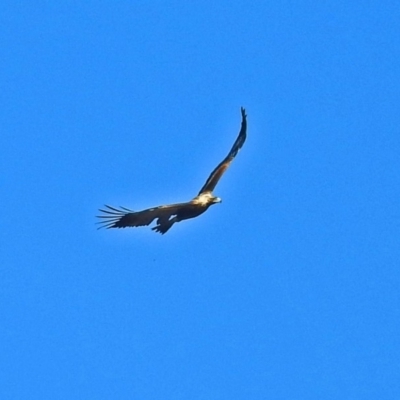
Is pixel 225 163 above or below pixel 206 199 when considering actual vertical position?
above

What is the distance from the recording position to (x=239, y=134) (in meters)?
41.1

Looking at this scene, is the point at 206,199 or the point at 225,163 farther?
the point at 225,163

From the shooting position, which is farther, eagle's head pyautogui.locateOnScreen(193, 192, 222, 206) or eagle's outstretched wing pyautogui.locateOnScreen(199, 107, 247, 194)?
eagle's outstretched wing pyautogui.locateOnScreen(199, 107, 247, 194)

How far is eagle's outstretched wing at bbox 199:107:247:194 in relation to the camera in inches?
1551

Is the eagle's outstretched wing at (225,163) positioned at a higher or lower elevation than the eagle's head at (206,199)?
higher

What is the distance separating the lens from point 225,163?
40.3 metres

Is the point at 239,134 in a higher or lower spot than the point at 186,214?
higher

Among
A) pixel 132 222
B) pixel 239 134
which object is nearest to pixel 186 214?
pixel 132 222

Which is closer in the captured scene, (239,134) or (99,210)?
(99,210)

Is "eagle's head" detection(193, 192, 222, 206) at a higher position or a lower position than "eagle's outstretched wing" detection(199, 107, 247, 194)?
lower

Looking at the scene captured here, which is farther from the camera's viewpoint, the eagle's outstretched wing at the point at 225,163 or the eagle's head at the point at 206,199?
the eagle's outstretched wing at the point at 225,163

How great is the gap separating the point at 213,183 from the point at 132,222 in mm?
3073

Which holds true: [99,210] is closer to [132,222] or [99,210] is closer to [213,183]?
[132,222]

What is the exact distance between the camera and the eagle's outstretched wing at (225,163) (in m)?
39.4
